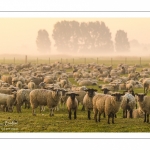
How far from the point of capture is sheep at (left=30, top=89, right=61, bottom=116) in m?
18.2

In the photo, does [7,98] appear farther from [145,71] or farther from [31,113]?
[145,71]

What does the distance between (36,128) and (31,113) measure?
3.09 meters

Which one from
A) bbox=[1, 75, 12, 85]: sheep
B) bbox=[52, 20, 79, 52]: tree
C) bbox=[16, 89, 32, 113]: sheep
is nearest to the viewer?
bbox=[16, 89, 32, 113]: sheep

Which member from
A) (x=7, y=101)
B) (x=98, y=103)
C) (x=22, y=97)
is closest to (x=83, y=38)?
(x=22, y=97)

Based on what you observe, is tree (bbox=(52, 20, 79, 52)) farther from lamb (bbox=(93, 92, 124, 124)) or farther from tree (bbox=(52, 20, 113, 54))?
lamb (bbox=(93, 92, 124, 124))

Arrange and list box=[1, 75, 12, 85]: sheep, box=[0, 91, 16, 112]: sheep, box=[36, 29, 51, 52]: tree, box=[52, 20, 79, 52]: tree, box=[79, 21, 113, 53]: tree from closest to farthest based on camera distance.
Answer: box=[0, 91, 16, 112]: sheep → box=[52, 20, 79, 52]: tree → box=[36, 29, 51, 52]: tree → box=[79, 21, 113, 53]: tree → box=[1, 75, 12, 85]: sheep

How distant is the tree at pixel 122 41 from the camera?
69.7ft

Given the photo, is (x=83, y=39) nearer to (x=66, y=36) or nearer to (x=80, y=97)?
(x=66, y=36)

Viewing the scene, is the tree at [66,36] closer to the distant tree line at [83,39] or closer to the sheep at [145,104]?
the distant tree line at [83,39]

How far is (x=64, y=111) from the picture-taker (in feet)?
63.1

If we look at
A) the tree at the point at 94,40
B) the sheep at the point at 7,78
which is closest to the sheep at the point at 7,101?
the tree at the point at 94,40

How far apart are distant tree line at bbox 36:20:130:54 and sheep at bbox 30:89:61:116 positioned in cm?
354

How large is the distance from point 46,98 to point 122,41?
6774 millimetres

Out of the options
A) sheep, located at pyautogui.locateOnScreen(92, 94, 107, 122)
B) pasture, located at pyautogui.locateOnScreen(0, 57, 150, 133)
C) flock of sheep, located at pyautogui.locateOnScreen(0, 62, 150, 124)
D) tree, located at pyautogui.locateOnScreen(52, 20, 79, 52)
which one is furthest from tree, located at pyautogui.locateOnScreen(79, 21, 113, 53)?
pasture, located at pyautogui.locateOnScreen(0, 57, 150, 133)
